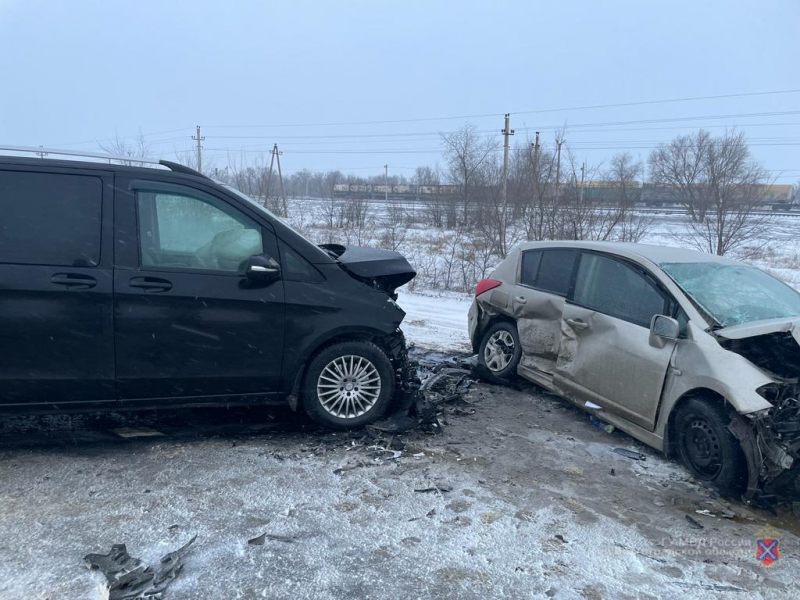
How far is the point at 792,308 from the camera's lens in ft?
15.9

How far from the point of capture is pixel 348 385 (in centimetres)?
473

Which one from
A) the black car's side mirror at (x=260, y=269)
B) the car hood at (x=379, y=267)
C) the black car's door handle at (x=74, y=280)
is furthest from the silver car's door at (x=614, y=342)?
the black car's door handle at (x=74, y=280)

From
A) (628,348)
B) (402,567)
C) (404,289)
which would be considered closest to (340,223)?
(404,289)

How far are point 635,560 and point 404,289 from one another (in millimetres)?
11091

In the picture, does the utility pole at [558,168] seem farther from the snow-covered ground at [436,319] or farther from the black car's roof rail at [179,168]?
the black car's roof rail at [179,168]

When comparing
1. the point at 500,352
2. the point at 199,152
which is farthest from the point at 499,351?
the point at 199,152

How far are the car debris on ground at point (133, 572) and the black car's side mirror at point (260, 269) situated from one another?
6.34 ft

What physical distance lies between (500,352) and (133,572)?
4.41m

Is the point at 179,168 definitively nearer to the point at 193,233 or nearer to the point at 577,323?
the point at 193,233

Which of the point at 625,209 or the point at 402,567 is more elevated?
the point at 625,209

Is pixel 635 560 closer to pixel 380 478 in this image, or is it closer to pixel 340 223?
pixel 380 478

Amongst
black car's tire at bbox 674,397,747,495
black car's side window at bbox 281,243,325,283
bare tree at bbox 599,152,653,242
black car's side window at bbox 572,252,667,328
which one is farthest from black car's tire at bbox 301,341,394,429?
bare tree at bbox 599,152,653,242

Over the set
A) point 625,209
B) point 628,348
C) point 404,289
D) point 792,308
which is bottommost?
point 404,289

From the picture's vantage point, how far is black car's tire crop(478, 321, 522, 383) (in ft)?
20.7
